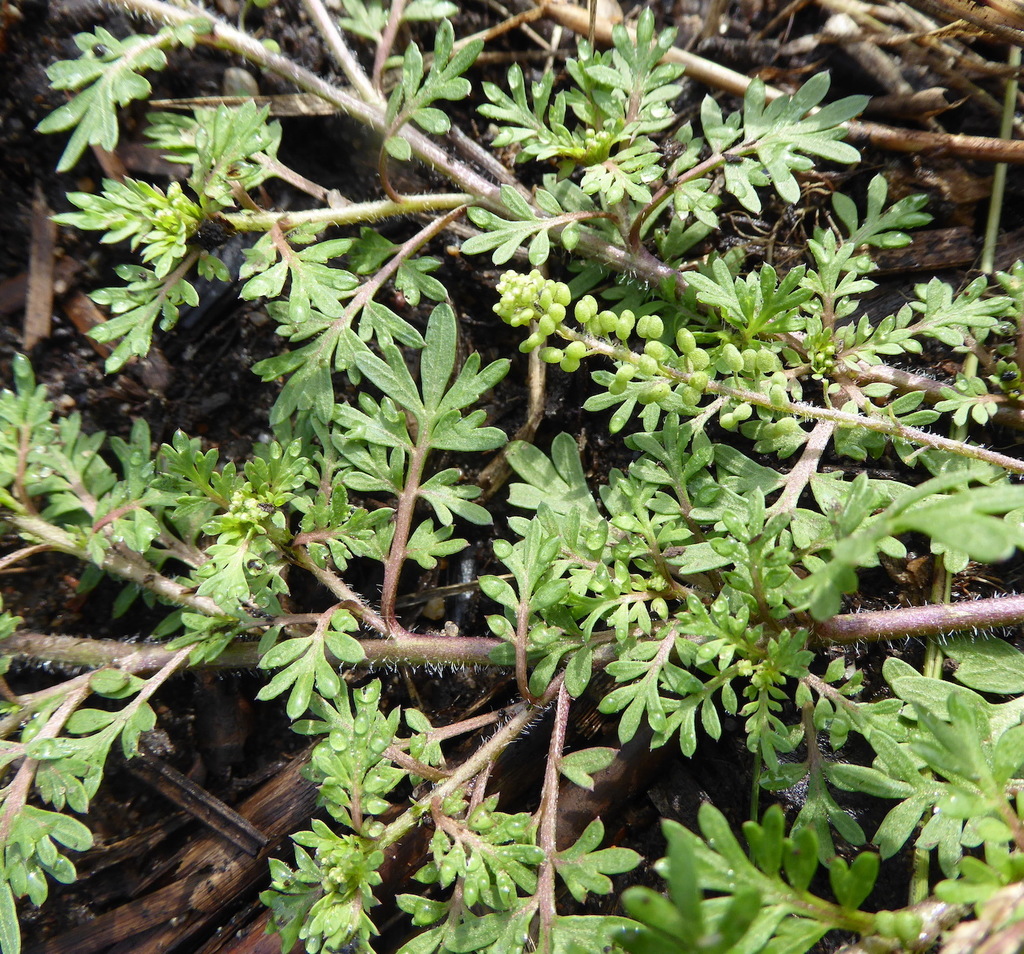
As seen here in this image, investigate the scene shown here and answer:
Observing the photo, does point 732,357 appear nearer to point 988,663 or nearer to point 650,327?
point 650,327

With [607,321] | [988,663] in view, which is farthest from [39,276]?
[988,663]

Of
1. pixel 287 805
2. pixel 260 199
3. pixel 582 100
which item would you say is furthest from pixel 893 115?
pixel 287 805

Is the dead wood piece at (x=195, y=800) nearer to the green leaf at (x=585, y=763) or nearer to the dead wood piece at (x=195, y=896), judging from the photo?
the dead wood piece at (x=195, y=896)

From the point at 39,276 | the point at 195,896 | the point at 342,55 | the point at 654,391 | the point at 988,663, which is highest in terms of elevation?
the point at 342,55

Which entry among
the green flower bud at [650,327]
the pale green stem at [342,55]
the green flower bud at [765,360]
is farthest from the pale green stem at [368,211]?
the green flower bud at [765,360]

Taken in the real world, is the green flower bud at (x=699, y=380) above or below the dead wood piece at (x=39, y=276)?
above

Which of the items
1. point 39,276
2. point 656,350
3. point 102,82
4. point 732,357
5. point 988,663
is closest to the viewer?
point 656,350

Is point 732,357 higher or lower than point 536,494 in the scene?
higher

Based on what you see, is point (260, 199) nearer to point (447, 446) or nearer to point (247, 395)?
point (247, 395)

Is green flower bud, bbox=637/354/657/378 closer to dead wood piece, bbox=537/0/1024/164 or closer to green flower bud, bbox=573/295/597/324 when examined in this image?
green flower bud, bbox=573/295/597/324
